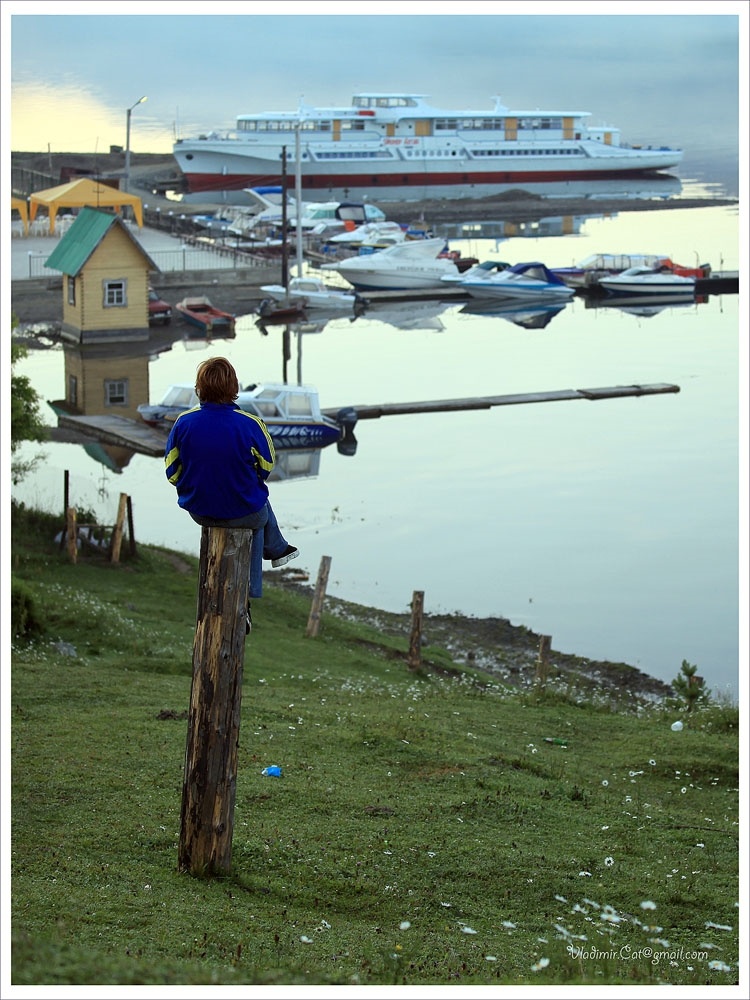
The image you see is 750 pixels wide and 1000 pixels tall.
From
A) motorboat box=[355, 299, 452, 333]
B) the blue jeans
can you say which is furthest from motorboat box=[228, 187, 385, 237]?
the blue jeans

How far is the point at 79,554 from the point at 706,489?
19724mm

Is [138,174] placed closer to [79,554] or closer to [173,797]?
[79,554]

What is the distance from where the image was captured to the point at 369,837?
32.6ft

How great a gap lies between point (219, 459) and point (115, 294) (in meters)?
46.0

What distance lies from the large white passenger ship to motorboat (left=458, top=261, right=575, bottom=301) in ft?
138

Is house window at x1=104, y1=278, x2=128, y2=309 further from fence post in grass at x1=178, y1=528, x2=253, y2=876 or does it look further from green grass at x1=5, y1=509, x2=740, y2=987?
fence post in grass at x1=178, y1=528, x2=253, y2=876

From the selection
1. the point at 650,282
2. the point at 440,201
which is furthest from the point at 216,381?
the point at 440,201

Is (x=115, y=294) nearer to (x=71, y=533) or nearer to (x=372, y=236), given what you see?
(x=71, y=533)

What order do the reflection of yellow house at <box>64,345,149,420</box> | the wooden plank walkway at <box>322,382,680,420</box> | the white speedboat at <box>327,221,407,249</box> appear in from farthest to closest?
the white speedboat at <box>327,221,407,249</box>, the wooden plank walkway at <box>322,382,680,420</box>, the reflection of yellow house at <box>64,345,149,420</box>

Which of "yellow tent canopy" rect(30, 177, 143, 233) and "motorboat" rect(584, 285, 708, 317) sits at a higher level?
"yellow tent canopy" rect(30, 177, 143, 233)

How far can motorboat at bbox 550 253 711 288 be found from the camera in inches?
2933

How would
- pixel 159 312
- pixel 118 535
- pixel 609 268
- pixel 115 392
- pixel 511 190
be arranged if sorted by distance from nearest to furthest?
pixel 118 535
pixel 115 392
pixel 159 312
pixel 609 268
pixel 511 190

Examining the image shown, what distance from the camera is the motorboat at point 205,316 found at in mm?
56969

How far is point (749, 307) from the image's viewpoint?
307 inches
